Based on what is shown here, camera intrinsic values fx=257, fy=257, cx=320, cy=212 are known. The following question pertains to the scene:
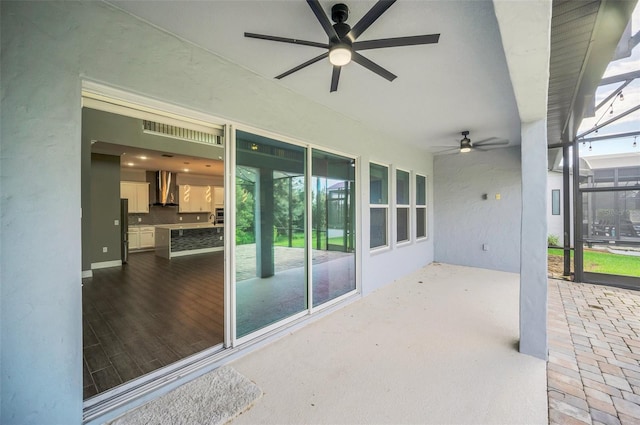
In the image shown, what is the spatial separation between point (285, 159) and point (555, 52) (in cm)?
273

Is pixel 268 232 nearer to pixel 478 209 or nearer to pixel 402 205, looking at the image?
pixel 402 205

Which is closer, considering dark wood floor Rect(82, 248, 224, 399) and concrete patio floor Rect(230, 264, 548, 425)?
concrete patio floor Rect(230, 264, 548, 425)

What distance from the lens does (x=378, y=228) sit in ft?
15.7

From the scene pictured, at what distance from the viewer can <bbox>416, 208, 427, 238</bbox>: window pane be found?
6.12 m

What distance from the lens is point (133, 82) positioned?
184 cm

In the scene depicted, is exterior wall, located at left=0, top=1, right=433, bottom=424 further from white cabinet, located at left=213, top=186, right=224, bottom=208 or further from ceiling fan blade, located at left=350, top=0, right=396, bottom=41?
white cabinet, located at left=213, top=186, right=224, bottom=208

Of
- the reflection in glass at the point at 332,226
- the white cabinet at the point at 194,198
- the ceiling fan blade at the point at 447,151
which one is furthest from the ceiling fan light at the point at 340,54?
the white cabinet at the point at 194,198

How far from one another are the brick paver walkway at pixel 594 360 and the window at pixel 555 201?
2505 millimetres

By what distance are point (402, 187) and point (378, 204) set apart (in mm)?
1166

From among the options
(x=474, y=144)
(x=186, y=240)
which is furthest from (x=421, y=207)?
(x=186, y=240)

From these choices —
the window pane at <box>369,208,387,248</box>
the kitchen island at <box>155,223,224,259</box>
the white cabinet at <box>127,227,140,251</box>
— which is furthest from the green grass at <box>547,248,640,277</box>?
the white cabinet at <box>127,227,140,251</box>

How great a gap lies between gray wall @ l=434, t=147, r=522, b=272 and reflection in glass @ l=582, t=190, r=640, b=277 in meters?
1.04

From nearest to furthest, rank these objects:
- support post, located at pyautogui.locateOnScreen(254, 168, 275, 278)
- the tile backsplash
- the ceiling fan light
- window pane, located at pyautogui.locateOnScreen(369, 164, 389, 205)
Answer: the ceiling fan light
support post, located at pyautogui.locateOnScreen(254, 168, 275, 278)
window pane, located at pyautogui.locateOnScreen(369, 164, 389, 205)
the tile backsplash

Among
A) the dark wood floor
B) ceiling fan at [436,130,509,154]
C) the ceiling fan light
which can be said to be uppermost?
ceiling fan at [436,130,509,154]
